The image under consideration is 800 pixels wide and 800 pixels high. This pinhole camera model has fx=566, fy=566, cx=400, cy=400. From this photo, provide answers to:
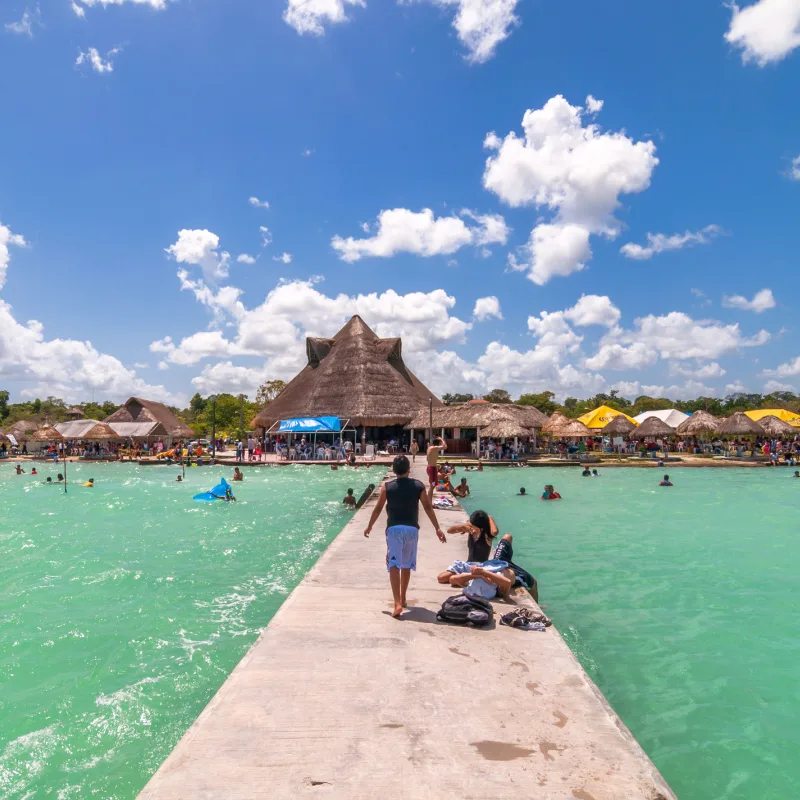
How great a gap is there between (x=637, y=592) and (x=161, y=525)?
43.0 ft

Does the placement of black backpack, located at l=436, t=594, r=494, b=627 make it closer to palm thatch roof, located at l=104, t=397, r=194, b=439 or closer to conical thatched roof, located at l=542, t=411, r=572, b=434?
conical thatched roof, located at l=542, t=411, r=572, b=434

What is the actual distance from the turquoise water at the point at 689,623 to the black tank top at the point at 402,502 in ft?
9.11

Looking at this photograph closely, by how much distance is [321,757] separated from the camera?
3.24 metres

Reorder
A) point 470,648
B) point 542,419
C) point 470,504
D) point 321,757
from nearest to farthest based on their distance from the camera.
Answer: point 321,757, point 470,648, point 470,504, point 542,419

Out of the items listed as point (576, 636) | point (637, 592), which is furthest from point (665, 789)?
point (637, 592)

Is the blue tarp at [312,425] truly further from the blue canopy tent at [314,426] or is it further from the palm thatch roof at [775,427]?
the palm thatch roof at [775,427]

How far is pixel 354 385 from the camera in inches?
1678

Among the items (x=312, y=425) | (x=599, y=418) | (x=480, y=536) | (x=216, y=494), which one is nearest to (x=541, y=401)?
(x=599, y=418)

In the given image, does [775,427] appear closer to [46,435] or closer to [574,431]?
[574,431]

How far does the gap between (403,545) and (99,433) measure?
4547cm

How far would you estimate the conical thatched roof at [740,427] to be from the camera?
117ft

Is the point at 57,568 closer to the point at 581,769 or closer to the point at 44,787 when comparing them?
the point at 44,787

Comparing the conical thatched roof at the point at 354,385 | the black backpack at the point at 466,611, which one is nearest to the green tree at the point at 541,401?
the conical thatched roof at the point at 354,385

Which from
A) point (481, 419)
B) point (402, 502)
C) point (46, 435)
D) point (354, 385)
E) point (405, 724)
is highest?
point (354, 385)
